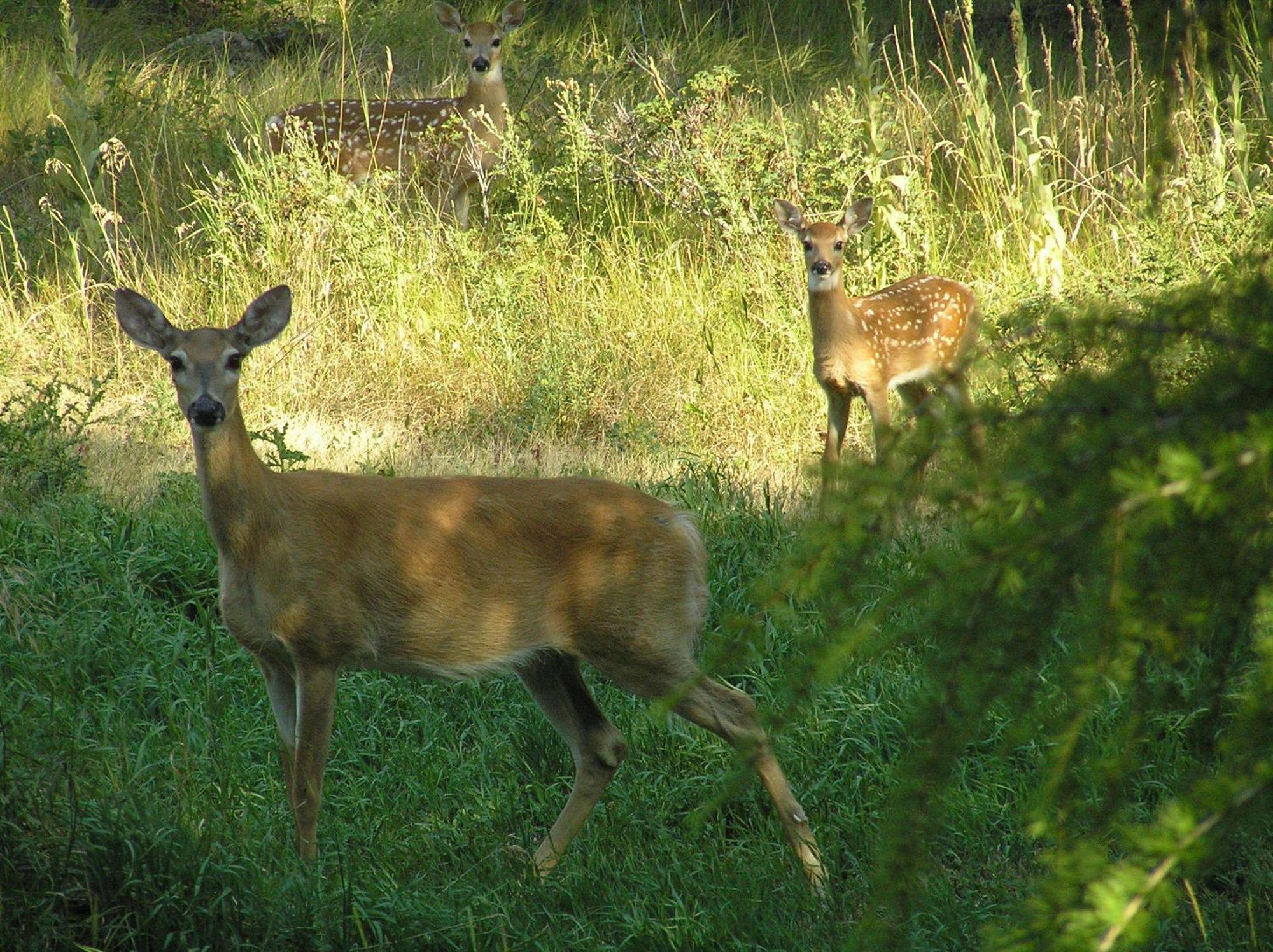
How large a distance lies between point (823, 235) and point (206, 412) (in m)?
4.09

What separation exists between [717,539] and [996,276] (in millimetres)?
3576

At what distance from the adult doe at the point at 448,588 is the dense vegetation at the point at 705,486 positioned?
0.27 metres

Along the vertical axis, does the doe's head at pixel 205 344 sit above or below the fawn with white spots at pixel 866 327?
above

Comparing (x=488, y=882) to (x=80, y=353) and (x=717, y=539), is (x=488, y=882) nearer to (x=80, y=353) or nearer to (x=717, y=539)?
(x=717, y=539)

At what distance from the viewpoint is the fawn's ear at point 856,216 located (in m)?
7.78

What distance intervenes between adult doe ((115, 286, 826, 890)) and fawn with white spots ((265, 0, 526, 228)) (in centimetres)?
573

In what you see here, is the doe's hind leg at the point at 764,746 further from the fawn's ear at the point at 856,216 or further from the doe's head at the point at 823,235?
the fawn's ear at the point at 856,216

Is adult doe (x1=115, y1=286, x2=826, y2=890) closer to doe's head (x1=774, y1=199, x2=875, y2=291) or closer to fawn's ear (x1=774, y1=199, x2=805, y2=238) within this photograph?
doe's head (x1=774, y1=199, x2=875, y2=291)

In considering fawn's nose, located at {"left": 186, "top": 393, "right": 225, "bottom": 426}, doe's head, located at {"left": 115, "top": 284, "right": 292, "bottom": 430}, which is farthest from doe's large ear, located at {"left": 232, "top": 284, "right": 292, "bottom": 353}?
fawn's nose, located at {"left": 186, "top": 393, "right": 225, "bottom": 426}

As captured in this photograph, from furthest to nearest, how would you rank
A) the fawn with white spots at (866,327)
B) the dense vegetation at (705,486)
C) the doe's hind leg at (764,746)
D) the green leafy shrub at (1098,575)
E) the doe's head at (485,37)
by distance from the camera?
1. the doe's head at (485,37)
2. the fawn with white spots at (866,327)
3. the doe's hind leg at (764,746)
4. the dense vegetation at (705,486)
5. the green leafy shrub at (1098,575)

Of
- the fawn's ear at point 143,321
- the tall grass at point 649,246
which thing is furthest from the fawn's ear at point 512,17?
the fawn's ear at point 143,321

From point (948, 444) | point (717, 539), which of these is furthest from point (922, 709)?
point (717, 539)

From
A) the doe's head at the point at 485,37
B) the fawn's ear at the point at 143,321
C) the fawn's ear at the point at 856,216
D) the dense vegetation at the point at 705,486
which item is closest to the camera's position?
the dense vegetation at the point at 705,486

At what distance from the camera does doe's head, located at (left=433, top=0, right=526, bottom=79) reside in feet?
39.4
